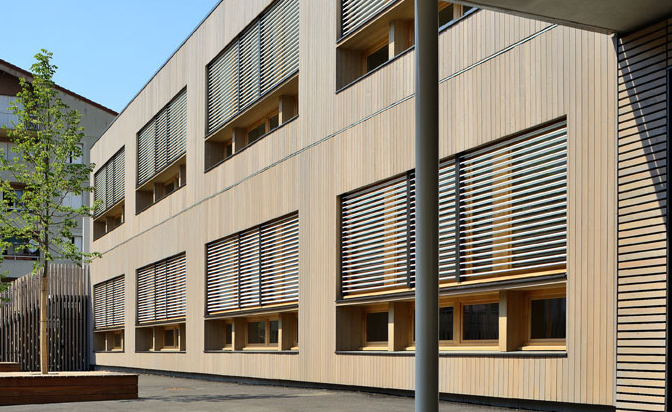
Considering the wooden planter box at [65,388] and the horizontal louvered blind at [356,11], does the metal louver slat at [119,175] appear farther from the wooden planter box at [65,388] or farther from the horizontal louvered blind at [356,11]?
the wooden planter box at [65,388]

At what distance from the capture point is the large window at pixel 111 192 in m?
34.7

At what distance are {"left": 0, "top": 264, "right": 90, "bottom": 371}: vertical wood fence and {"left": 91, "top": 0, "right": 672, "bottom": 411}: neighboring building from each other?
11.4m

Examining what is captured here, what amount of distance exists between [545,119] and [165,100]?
763 inches

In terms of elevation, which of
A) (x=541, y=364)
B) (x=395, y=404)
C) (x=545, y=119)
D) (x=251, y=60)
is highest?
(x=251, y=60)

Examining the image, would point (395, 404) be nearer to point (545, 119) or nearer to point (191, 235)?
point (545, 119)

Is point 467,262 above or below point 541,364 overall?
above

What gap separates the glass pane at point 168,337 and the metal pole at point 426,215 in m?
23.3

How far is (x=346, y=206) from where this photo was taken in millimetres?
15633

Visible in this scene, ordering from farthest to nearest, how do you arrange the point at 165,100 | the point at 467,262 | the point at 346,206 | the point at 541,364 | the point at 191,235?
the point at 165,100, the point at 191,235, the point at 346,206, the point at 467,262, the point at 541,364

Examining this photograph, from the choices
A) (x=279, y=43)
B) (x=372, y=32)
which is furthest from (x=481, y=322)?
(x=279, y=43)

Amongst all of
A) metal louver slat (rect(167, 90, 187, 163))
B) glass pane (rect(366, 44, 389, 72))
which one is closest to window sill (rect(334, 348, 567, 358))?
glass pane (rect(366, 44, 389, 72))

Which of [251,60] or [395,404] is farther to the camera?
[251,60]

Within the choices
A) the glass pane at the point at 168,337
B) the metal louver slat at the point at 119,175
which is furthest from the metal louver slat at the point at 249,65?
the metal louver slat at the point at 119,175

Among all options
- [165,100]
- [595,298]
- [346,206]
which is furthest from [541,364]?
[165,100]
